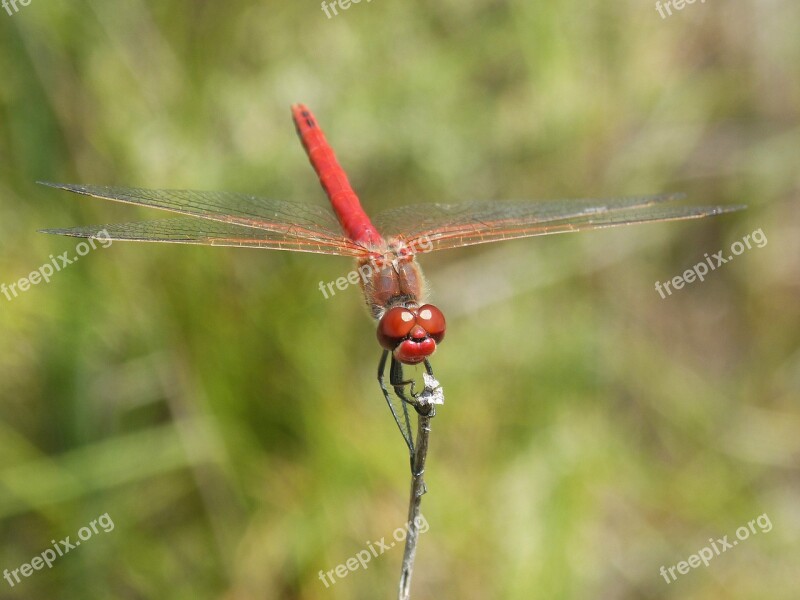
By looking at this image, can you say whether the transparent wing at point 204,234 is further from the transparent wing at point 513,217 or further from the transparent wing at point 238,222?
the transparent wing at point 513,217

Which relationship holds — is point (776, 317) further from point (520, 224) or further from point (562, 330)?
point (520, 224)

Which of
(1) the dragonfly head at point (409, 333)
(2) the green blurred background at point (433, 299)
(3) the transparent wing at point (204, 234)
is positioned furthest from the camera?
(2) the green blurred background at point (433, 299)

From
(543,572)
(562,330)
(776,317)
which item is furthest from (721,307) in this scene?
(543,572)

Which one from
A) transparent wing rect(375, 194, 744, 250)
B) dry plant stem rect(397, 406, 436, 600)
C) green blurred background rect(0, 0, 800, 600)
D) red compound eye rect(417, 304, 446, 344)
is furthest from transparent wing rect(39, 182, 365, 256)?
dry plant stem rect(397, 406, 436, 600)

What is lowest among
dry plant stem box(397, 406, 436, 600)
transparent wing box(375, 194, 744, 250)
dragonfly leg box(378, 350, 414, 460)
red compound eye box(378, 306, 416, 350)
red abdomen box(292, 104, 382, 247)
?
dry plant stem box(397, 406, 436, 600)

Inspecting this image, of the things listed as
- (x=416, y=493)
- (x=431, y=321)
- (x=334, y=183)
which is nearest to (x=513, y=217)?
(x=334, y=183)

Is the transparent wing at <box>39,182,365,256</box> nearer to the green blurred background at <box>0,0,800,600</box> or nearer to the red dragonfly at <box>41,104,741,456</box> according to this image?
the red dragonfly at <box>41,104,741,456</box>

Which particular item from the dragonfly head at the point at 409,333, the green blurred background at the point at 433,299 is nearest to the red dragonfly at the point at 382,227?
the dragonfly head at the point at 409,333

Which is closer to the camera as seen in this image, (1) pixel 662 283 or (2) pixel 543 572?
(2) pixel 543 572
